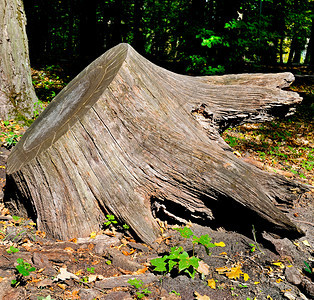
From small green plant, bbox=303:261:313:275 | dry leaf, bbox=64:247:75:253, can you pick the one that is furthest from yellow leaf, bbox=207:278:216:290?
dry leaf, bbox=64:247:75:253

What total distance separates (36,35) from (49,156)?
1157 cm

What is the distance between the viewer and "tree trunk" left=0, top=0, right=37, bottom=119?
4770 mm

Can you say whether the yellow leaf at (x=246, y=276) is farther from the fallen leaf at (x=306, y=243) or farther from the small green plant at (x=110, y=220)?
the small green plant at (x=110, y=220)

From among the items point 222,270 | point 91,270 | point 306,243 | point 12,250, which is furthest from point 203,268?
point 12,250

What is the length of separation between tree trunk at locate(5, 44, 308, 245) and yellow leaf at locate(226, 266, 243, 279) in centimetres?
51

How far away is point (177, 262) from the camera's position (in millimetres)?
2338

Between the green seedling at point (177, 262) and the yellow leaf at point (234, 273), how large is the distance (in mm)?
288

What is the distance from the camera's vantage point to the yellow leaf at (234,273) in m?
2.35

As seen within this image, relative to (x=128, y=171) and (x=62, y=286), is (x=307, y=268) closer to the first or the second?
(x=128, y=171)

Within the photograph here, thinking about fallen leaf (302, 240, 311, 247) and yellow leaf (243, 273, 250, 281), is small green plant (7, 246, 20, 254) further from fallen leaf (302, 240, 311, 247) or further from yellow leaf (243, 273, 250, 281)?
fallen leaf (302, 240, 311, 247)

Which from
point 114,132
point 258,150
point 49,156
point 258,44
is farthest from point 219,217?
point 258,44

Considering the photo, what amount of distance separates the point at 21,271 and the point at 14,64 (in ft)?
13.2

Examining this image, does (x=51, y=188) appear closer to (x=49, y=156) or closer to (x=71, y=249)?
(x=49, y=156)

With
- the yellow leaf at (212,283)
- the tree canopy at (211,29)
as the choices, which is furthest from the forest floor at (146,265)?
the tree canopy at (211,29)
